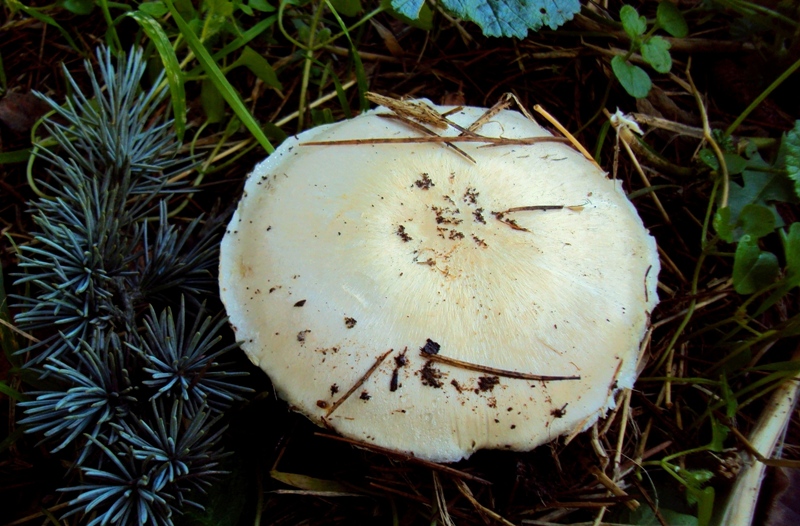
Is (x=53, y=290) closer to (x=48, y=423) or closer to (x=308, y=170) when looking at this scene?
(x=48, y=423)

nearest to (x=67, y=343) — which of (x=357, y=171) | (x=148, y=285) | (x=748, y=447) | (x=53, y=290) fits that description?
(x=53, y=290)

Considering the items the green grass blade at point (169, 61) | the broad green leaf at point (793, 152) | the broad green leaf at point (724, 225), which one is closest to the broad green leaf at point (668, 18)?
the broad green leaf at point (793, 152)

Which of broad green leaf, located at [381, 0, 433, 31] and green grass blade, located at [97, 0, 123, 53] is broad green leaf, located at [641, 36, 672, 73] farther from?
green grass blade, located at [97, 0, 123, 53]

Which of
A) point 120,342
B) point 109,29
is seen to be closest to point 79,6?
point 109,29

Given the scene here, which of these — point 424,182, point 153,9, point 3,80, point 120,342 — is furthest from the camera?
Result: point 3,80

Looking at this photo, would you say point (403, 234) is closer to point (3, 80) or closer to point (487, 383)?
point (487, 383)

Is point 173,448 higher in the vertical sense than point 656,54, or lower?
lower
